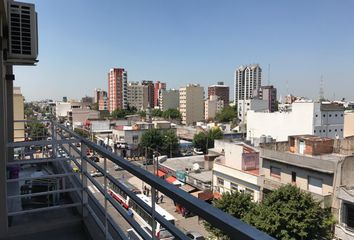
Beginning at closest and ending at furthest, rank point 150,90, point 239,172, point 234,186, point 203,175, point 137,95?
point 239,172, point 234,186, point 203,175, point 137,95, point 150,90

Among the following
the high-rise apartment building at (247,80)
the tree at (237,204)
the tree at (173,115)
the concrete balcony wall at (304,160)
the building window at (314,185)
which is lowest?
the tree at (237,204)

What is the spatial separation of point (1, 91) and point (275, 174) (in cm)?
1344

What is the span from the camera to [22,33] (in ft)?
11.5

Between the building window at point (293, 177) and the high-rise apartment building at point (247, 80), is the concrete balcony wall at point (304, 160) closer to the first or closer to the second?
the building window at point (293, 177)

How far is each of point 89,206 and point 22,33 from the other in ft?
7.30

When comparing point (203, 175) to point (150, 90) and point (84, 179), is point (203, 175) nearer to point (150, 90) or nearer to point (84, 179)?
point (84, 179)

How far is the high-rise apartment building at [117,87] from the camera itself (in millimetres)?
73562

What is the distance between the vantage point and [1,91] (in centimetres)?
234

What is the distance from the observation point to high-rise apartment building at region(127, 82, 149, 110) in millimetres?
81762

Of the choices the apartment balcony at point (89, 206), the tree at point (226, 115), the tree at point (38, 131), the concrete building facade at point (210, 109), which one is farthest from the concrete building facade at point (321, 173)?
the concrete building facade at point (210, 109)

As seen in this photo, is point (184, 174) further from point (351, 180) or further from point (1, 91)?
point (1, 91)

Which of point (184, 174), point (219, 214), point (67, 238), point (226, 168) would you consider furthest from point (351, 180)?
point (219, 214)

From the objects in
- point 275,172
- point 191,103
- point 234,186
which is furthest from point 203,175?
point 191,103

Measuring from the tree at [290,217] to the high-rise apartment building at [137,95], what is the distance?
7231 cm
